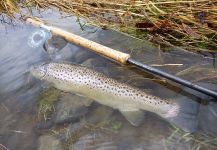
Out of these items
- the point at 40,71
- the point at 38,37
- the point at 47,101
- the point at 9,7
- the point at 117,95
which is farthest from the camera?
the point at 9,7

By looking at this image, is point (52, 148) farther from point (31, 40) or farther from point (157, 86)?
point (31, 40)

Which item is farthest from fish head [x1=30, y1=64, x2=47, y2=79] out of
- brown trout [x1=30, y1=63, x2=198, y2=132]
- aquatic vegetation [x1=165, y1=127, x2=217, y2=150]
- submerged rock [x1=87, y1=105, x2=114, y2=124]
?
aquatic vegetation [x1=165, y1=127, x2=217, y2=150]

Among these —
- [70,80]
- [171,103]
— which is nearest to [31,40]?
[70,80]

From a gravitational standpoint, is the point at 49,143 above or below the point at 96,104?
below

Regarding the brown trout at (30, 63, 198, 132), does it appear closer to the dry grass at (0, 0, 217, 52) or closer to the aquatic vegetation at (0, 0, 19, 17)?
the dry grass at (0, 0, 217, 52)

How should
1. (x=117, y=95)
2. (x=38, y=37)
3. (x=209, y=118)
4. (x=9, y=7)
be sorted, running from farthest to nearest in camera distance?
(x=9, y=7) < (x=38, y=37) < (x=117, y=95) < (x=209, y=118)

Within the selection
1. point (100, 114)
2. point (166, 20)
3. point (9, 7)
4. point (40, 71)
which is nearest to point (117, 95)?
point (100, 114)

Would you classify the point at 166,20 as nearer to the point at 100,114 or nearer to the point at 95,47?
the point at 95,47

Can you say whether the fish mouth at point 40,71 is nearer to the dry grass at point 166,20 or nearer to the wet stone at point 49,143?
the wet stone at point 49,143

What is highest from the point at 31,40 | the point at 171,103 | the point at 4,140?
the point at 171,103
